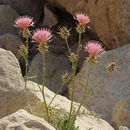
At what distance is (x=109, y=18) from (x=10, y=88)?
14.4ft

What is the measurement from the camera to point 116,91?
16.5ft

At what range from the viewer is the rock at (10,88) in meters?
2.18

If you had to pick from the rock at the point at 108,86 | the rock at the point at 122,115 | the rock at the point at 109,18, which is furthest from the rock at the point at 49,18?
the rock at the point at 122,115

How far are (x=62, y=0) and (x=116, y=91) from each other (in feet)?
10.1

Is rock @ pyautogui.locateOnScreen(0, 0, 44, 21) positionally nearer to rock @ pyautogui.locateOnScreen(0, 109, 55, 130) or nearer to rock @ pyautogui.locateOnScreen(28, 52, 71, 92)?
rock @ pyautogui.locateOnScreen(28, 52, 71, 92)

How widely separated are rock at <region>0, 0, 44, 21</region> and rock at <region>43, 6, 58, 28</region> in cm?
45

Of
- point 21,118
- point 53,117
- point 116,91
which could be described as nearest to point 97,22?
point 116,91

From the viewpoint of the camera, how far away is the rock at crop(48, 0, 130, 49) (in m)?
5.84

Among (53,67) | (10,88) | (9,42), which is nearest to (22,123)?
(10,88)

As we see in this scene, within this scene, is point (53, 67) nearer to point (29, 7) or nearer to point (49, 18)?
point (49, 18)

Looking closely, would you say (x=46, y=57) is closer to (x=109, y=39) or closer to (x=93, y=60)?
(x=109, y=39)

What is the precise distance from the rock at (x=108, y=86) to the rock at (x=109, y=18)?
0.51 meters

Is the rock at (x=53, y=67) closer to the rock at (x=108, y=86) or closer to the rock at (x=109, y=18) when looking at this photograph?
the rock at (x=109, y=18)

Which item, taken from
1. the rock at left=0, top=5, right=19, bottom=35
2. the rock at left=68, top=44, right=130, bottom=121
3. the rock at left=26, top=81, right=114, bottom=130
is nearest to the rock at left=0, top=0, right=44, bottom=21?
the rock at left=0, top=5, right=19, bottom=35
